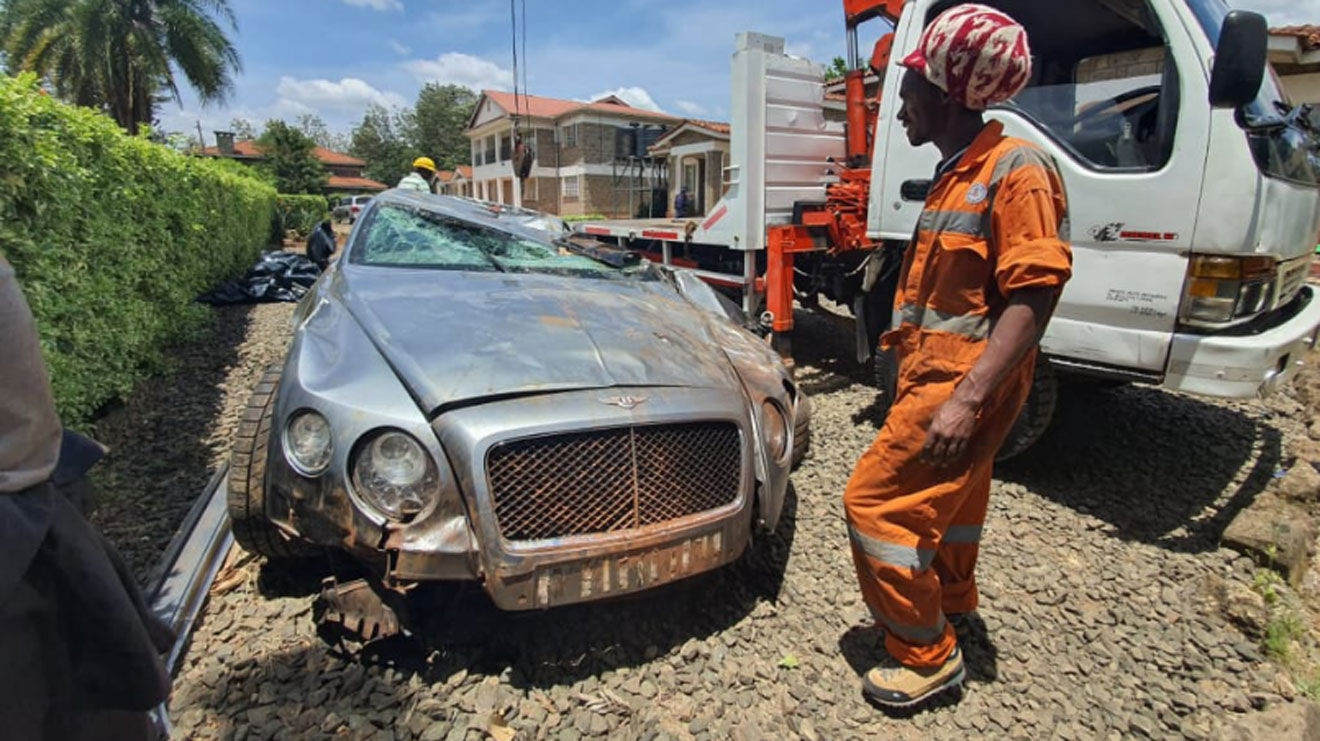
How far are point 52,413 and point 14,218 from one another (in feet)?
9.17

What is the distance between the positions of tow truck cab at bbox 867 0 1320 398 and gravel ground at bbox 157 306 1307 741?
0.88 meters

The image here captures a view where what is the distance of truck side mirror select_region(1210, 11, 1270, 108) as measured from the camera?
2428mm

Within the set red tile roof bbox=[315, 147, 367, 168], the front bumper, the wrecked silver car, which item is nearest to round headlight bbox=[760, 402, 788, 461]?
the wrecked silver car

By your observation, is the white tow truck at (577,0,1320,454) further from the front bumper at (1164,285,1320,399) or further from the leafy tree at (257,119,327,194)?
the leafy tree at (257,119,327,194)

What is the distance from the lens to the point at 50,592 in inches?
44.8

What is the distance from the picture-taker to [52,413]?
1.16 meters

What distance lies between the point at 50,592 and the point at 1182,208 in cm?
383

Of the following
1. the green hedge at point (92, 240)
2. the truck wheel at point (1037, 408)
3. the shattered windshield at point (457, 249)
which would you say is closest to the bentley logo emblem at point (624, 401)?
the shattered windshield at point (457, 249)

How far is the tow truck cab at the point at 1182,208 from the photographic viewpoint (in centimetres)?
274

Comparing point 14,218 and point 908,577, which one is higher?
point 14,218

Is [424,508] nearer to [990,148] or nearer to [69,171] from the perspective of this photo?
[990,148]

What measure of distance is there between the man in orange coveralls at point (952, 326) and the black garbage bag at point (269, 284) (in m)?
7.83

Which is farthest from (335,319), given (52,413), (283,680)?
(52,413)

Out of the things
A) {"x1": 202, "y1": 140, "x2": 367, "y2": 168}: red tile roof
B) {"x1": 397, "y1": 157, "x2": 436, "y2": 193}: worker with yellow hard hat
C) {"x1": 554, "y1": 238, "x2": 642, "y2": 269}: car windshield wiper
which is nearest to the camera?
{"x1": 554, "y1": 238, "x2": 642, "y2": 269}: car windshield wiper
